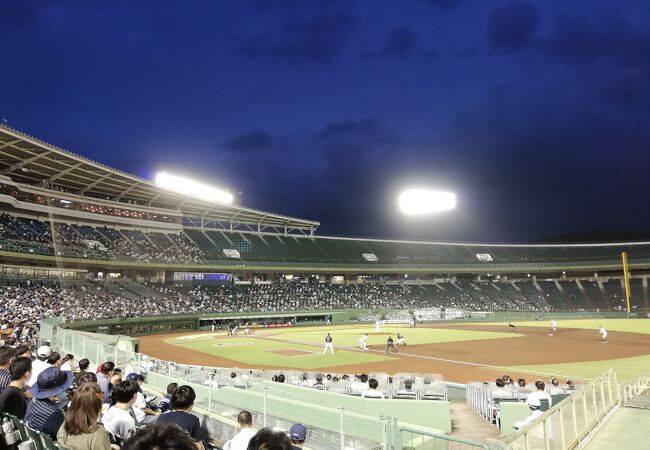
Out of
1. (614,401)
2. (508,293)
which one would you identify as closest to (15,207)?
(614,401)

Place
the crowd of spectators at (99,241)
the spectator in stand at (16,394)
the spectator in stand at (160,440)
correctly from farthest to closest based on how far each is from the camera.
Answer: the crowd of spectators at (99,241) → the spectator in stand at (16,394) → the spectator in stand at (160,440)

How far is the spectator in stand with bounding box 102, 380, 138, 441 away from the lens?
17.7ft

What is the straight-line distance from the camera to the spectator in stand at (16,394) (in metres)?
5.98

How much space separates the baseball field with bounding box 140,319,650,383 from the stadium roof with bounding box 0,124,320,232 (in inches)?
809

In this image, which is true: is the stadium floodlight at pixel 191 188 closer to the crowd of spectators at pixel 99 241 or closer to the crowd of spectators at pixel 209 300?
the crowd of spectators at pixel 99 241

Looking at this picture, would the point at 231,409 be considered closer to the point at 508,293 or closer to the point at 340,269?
the point at 340,269

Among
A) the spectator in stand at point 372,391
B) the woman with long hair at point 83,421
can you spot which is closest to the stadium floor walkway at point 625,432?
the spectator in stand at point 372,391

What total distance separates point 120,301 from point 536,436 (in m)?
52.8

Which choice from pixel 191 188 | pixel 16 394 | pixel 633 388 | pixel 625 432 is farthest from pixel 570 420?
pixel 191 188

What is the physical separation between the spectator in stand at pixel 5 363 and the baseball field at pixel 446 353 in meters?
21.0

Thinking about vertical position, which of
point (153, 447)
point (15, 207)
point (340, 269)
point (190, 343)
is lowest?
point (190, 343)

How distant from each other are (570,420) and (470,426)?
7503mm

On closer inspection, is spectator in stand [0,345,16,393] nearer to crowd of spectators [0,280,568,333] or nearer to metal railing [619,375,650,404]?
metal railing [619,375,650,404]

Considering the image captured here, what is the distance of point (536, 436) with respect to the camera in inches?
274
